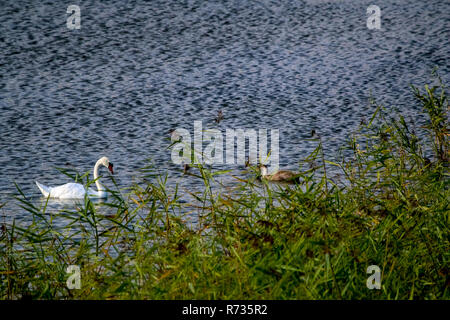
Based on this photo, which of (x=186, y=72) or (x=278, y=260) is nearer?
(x=278, y=260)

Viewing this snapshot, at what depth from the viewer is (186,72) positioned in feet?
55.8

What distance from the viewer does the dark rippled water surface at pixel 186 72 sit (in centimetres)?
1209

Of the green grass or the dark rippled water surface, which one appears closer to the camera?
the green grass

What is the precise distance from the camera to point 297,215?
6.12m

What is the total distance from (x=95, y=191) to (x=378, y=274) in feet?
19.9

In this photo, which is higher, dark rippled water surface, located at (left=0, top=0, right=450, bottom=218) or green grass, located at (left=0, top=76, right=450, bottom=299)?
dark rippled water surface, located at (left=0, top=0, right=450, bottom=218)

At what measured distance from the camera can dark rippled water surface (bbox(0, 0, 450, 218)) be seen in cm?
1209

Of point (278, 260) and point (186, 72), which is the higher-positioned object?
point (186, 72)
